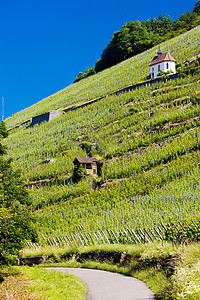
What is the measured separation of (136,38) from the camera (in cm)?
11544

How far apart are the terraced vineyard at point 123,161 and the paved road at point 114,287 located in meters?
5.87

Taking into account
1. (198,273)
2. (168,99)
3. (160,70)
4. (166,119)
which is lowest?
(198,273)

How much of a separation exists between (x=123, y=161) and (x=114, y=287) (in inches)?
1109

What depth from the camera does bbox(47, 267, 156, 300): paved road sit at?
34.7 feet

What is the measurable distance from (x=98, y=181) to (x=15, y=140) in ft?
131

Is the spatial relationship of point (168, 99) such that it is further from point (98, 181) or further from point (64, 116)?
point (64, 116)

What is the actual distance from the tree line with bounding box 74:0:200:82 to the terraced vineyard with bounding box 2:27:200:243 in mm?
51451

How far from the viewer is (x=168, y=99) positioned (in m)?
50.8

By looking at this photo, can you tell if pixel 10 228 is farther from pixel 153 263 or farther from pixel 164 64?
pixel 164 64

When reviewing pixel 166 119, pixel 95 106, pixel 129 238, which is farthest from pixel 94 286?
pixel 95 106

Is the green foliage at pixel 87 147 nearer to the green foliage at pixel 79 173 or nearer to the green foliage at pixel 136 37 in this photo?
the green foliage at pixel 79 173

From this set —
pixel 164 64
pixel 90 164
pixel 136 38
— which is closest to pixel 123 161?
pixel 90 164

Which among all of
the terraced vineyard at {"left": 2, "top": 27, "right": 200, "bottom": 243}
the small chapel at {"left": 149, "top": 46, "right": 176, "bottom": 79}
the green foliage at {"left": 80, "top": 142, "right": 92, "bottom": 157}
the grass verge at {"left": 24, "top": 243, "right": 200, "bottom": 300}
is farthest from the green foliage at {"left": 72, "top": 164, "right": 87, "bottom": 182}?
the small chapel at {"left": 149, "top": 46, "right": 176, "bottom": 79}

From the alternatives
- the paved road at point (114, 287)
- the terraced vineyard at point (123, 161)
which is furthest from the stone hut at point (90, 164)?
the paved road at point (114, 287)
